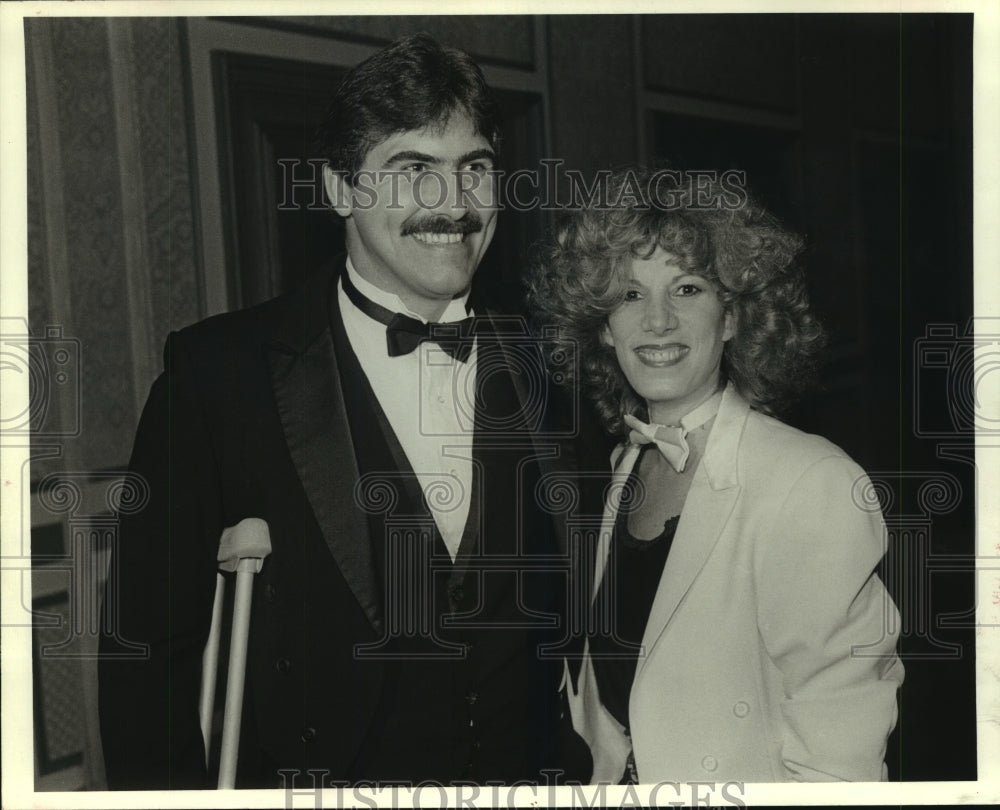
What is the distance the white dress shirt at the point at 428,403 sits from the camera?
259cm

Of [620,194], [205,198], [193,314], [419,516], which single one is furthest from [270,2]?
[419,516]

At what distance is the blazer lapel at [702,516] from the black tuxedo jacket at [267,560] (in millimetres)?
327

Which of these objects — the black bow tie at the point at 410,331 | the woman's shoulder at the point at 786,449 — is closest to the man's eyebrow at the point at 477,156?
the black bow tie at the point at 410,331

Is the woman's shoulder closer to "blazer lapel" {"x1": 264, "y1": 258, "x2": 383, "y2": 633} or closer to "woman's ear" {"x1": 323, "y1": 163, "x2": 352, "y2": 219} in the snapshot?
"blazer lapel" {"x1": 264, "y1": 258, "x2": 383, "y2": 633}

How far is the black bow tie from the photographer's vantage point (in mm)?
2590

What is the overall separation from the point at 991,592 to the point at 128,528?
2188mm

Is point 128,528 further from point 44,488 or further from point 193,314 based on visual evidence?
point 193,314

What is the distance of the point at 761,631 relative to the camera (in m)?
2.58

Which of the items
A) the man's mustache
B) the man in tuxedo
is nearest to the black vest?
the man in tuxedo

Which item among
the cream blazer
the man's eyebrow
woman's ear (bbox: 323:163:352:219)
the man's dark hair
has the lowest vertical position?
the cream blazer

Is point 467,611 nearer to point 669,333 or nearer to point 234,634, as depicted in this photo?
point 234,634

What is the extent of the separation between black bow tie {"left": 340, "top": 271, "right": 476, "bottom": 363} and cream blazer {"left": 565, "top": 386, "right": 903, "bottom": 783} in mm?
495

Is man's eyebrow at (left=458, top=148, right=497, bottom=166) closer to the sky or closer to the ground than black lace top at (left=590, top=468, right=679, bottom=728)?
closer to the sky

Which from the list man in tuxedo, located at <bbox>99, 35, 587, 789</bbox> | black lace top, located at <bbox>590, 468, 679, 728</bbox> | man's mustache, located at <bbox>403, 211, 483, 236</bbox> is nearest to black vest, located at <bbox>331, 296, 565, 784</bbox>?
man in tuxedo, located at <bbox>99, 35, 587, 789</bbox>
